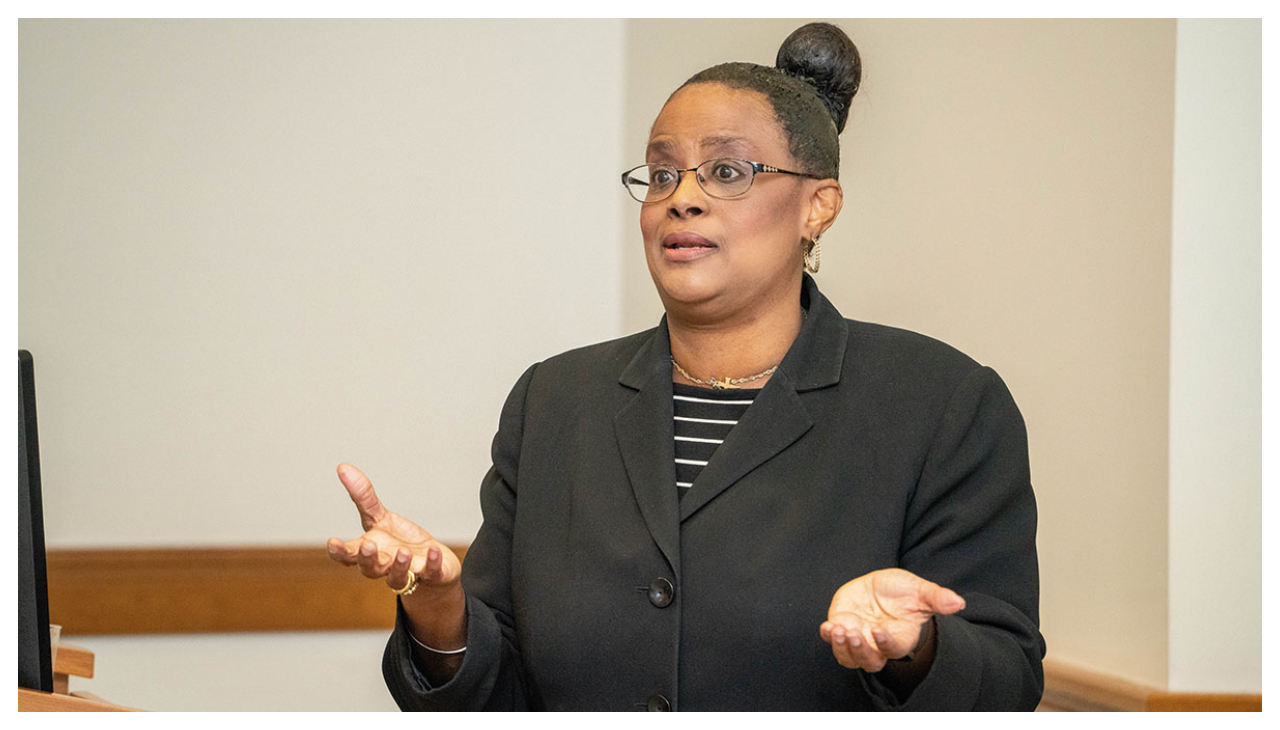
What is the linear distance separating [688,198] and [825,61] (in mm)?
335

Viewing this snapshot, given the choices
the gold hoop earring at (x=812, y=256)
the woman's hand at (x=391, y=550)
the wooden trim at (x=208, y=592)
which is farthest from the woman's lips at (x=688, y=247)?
the wooden trim at (x=208, y=592)

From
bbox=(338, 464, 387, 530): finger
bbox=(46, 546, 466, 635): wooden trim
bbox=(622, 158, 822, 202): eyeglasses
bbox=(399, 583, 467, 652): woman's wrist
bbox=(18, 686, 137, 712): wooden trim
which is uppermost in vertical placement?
bbox=(622, 158, 822, 202): eyeglasses

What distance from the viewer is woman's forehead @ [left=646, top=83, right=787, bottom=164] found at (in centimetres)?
164

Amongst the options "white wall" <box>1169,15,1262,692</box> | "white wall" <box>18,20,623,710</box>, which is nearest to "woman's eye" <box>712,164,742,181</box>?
"white wall" <box>1169,15,1262,692</box>

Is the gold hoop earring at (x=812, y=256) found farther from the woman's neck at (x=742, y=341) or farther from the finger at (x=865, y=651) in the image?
the finger at (x=865, y=651)

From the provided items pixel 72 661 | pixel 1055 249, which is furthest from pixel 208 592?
pixel 1055 249

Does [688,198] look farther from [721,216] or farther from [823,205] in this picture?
[823,205]

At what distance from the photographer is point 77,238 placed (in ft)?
11.3

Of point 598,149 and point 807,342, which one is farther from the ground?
point 598,149

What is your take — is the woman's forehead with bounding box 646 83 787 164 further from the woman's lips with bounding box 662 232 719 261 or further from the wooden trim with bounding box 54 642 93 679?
the wooden trim with bounding box 54 642 93 679

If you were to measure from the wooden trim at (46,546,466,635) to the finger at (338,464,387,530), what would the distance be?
2141mm

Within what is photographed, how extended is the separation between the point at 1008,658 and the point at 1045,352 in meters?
1.15
